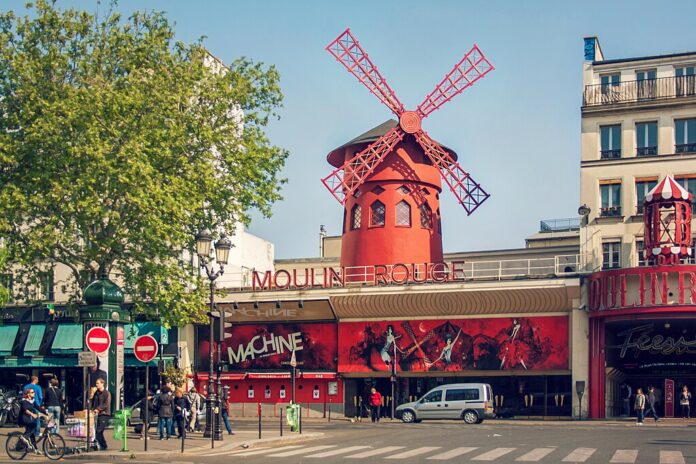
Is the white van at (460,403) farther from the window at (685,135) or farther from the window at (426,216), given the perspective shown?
the window at (685,135)

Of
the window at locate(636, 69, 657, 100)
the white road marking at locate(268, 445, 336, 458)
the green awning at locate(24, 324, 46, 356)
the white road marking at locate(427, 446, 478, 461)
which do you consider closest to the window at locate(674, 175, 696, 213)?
the window at locate(636, 69, 657, 100)

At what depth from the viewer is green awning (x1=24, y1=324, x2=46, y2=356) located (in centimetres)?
4800

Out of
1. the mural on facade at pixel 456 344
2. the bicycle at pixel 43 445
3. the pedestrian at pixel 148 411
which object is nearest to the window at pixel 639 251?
the mural on facade at pixel 456 344

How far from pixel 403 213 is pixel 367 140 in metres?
3.78

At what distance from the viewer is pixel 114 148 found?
32.2 metres

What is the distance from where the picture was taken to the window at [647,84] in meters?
42.1

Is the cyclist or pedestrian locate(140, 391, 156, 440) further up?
the cyclist

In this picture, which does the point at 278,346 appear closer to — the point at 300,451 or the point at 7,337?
the point at 7,337

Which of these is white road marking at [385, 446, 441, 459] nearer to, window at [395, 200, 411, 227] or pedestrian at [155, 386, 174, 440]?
pedestrian at [155, 386, 174, 440]

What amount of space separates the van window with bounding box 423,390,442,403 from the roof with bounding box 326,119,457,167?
1342 cm

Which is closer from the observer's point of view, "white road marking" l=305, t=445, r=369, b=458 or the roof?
"white road marking" l=305, t=445, r=369, b=458

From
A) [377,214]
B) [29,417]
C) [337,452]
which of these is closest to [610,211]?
[377,214]

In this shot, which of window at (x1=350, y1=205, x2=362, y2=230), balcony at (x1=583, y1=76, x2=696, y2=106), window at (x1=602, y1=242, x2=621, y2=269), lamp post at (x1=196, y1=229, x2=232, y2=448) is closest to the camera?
lamp post at (x1=196, y1=229, x2=232, y2=448)

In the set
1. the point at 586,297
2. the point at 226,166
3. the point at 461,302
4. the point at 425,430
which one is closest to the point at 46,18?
the point at 226,166
